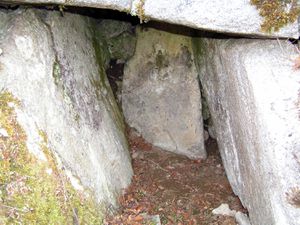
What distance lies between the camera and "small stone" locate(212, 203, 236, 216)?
5.40 metres

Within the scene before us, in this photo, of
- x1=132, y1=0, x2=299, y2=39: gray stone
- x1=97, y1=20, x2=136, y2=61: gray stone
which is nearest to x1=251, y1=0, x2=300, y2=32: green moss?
x1=132, y1=0, x2=299, y2=39: gray stone

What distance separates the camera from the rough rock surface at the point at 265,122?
12.4 ft

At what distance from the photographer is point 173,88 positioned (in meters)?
6.97

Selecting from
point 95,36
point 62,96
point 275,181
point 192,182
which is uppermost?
point 95,36

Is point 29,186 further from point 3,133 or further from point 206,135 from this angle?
point 206,135

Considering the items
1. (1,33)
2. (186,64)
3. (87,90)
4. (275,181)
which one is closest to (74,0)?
(1,33)

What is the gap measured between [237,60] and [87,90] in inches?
80.3

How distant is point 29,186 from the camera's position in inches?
149

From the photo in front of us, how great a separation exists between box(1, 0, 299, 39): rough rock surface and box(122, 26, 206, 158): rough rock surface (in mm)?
2838

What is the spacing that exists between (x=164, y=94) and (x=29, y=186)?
3.63 meters

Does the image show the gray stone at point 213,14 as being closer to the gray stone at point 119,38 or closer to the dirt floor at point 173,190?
the dirt floor at point 173,190

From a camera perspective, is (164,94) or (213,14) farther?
(164,94)

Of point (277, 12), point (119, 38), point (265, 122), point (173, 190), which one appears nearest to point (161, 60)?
point (119, 38)

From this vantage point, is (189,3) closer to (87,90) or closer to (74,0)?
(74,0)
